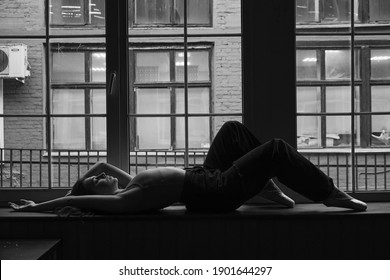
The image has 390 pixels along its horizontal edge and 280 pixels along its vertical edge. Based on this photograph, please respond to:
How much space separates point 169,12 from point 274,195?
2766 millimetres

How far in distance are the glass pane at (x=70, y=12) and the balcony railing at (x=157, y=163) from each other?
1.12 m

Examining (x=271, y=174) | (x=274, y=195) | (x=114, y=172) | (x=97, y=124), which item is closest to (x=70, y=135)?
(x=97, y=124)

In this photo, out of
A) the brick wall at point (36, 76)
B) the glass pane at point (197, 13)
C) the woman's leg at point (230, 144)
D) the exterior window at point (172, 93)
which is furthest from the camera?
the glass pane at point (197, 13)

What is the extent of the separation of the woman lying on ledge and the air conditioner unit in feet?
7.38

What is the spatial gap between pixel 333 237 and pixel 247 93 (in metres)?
0.93

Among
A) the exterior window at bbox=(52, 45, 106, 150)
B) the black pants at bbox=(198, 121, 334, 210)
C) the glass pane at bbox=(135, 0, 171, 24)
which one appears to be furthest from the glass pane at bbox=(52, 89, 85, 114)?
the black pants at bbox=(198, 121, 334, 210)

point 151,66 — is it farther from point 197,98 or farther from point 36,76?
point 197,98

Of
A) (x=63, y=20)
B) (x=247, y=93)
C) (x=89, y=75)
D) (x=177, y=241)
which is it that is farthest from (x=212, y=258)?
(x=89, y=75)

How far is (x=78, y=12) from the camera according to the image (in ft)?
15.6

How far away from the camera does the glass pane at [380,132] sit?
15.0 ft

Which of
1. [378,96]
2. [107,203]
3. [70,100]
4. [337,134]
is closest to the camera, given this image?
[107,203]

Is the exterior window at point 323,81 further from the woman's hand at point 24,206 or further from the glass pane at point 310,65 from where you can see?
the woman's hand at point 24,206

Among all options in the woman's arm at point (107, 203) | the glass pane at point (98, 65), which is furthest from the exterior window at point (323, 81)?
the woman's arm at point (107, 203)

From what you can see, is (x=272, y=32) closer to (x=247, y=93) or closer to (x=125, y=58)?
(x=247, y=93)
